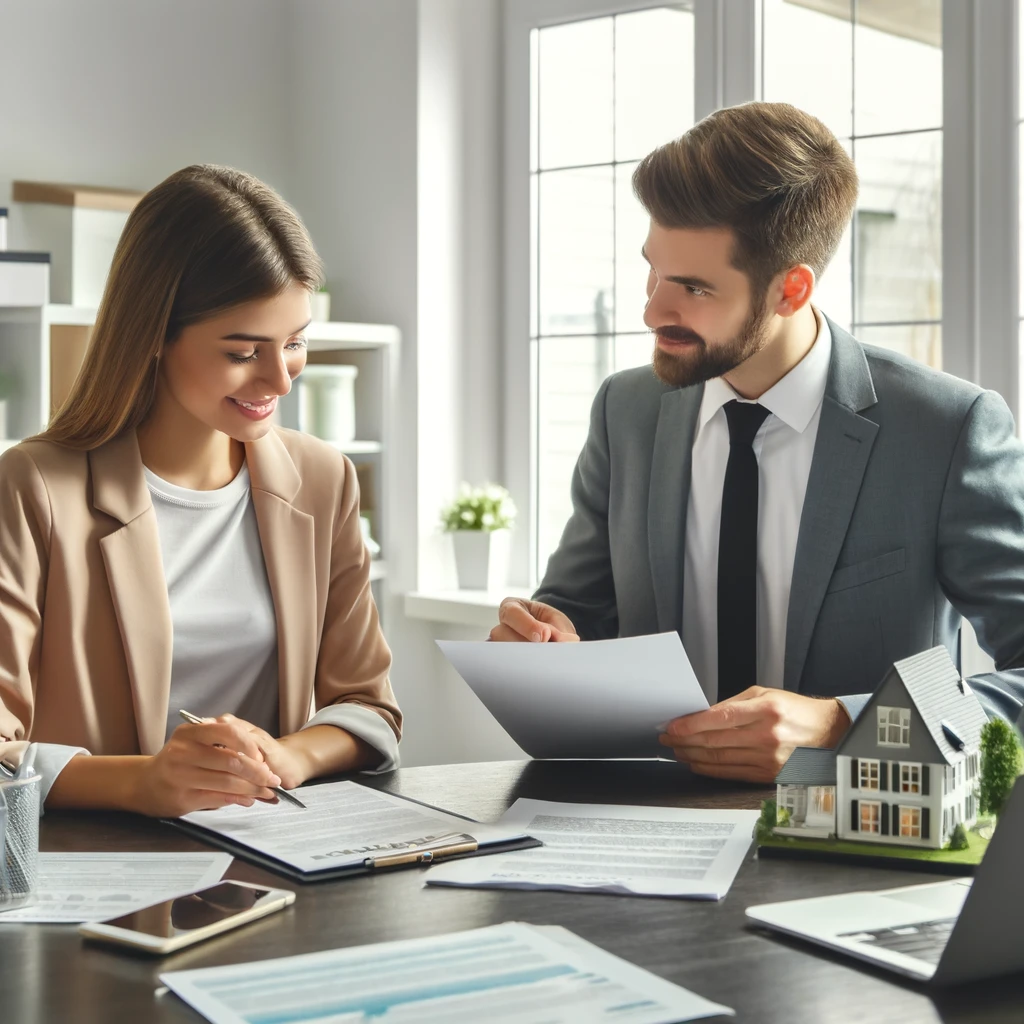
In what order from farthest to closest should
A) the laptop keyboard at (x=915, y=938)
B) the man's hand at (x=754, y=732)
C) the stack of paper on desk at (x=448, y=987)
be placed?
the man's hand at (x=754, y=732)
the laptop keyboard at (x=915, y=938)
the stack of paper on desk at (x=448, y=987)

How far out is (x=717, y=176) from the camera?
6.22 ft

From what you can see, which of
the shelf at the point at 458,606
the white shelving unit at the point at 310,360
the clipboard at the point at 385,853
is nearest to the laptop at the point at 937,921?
the clipboard at the point at 385,853

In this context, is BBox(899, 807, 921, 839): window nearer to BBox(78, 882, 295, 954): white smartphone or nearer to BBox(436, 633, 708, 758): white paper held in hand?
BBox(436, 633, 708, 758): white paper held in hand

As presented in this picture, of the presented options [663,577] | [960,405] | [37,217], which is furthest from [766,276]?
[37,217]

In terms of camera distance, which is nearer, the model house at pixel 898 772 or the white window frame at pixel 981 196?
the model house at pixel 898 772

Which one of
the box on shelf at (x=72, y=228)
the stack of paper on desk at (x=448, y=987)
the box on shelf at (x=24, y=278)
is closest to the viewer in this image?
the stack of paper on desk at (x=448, y=987)

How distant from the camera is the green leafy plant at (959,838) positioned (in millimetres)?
1239

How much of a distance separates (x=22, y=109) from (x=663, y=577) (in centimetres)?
243

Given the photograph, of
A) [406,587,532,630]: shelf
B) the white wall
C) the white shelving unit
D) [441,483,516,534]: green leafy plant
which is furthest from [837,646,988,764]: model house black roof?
the white wall

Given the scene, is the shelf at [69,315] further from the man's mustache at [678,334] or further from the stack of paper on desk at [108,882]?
the stack of paper on desk at [108,882]

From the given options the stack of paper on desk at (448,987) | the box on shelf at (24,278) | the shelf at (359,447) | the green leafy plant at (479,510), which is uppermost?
the box on shelf at (24,278)

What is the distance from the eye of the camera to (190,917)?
1.04 m

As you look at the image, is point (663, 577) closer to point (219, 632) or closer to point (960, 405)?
point (960, 405)

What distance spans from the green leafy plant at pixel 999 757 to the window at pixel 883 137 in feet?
6.57
